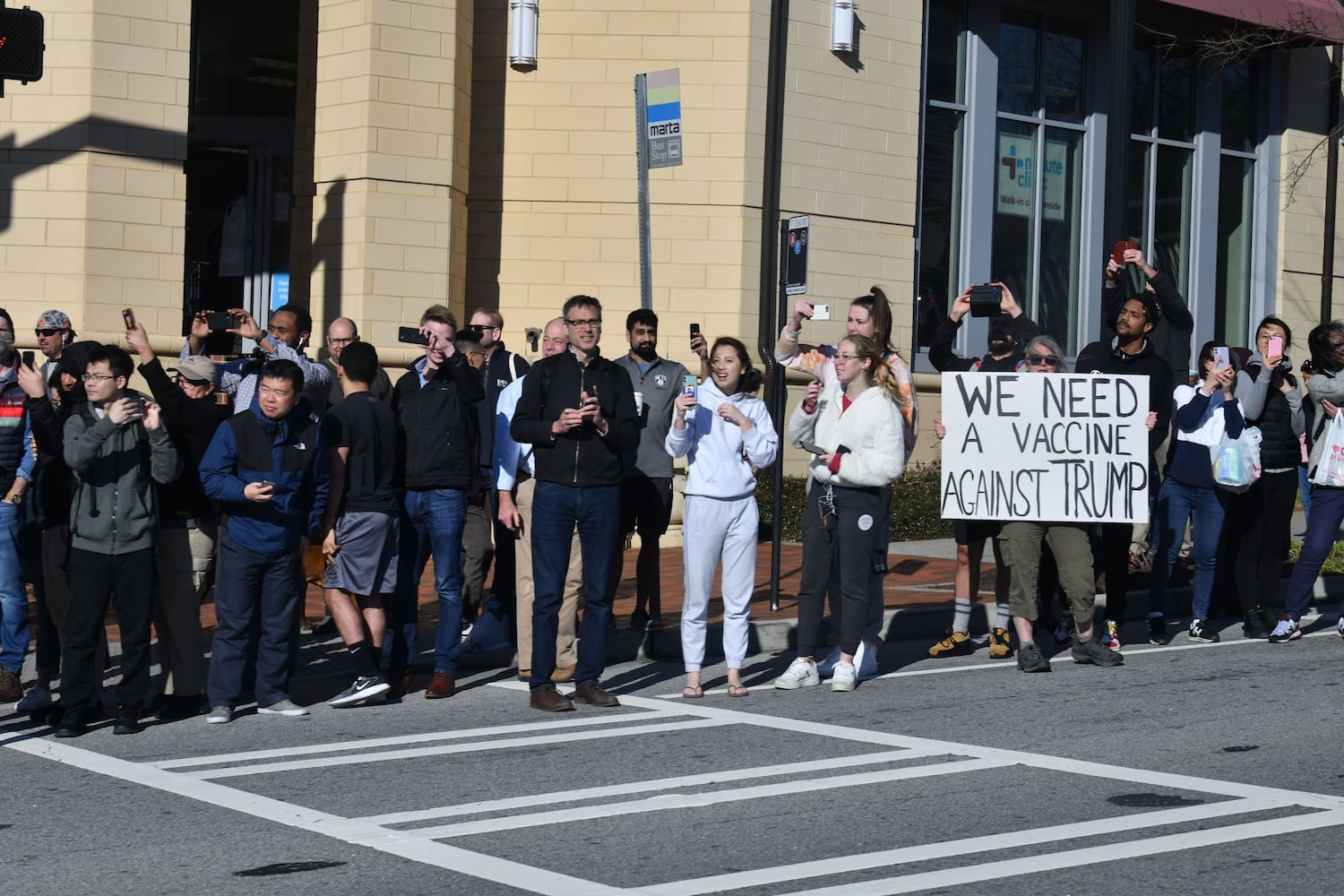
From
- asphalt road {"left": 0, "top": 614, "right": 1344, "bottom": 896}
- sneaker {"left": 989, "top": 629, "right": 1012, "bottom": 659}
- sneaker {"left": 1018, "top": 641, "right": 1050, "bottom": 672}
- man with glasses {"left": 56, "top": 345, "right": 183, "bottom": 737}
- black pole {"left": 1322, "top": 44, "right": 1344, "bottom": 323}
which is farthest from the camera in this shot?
black pole {"left": 1322, "top": 44, "right": 1344, "bottom": 323}

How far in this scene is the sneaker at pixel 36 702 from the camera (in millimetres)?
8680

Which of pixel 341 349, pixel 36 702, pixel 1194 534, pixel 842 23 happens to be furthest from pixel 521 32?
pixel 36 702

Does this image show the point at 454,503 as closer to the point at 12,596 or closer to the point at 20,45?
the point at 12,596

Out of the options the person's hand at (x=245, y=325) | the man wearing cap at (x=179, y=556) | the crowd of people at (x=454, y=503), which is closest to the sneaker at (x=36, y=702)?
the crowd of people at (x=454, y=503)

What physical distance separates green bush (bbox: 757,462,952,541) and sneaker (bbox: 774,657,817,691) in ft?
22.4

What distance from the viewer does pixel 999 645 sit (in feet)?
35.3

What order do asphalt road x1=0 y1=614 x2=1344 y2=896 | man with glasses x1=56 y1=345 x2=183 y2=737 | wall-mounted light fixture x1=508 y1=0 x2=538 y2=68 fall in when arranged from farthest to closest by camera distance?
wall-mounted light fixture x1=508 y1=0 x2=538 y2=68
man with glasses x1=56 y1=345 x2=183 y2=737
asphalt road x1=0 y1=614 x2=1344 y2=896

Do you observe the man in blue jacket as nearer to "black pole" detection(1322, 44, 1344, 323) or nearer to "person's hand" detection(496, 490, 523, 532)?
"person's hand" detection(496, 490, 523, 532)

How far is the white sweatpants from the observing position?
30.9 feet

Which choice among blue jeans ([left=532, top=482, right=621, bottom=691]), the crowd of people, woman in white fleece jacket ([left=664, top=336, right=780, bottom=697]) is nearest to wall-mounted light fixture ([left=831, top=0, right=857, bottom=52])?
the crowd of people

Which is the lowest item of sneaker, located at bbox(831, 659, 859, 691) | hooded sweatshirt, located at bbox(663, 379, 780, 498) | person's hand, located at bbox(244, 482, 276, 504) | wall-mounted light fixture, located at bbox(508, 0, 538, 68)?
sneaker, located at bbox(831, 659, 859, 691)

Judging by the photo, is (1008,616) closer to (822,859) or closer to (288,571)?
(288,571)

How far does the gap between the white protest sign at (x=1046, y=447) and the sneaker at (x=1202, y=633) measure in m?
1.39

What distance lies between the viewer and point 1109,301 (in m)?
11.7
